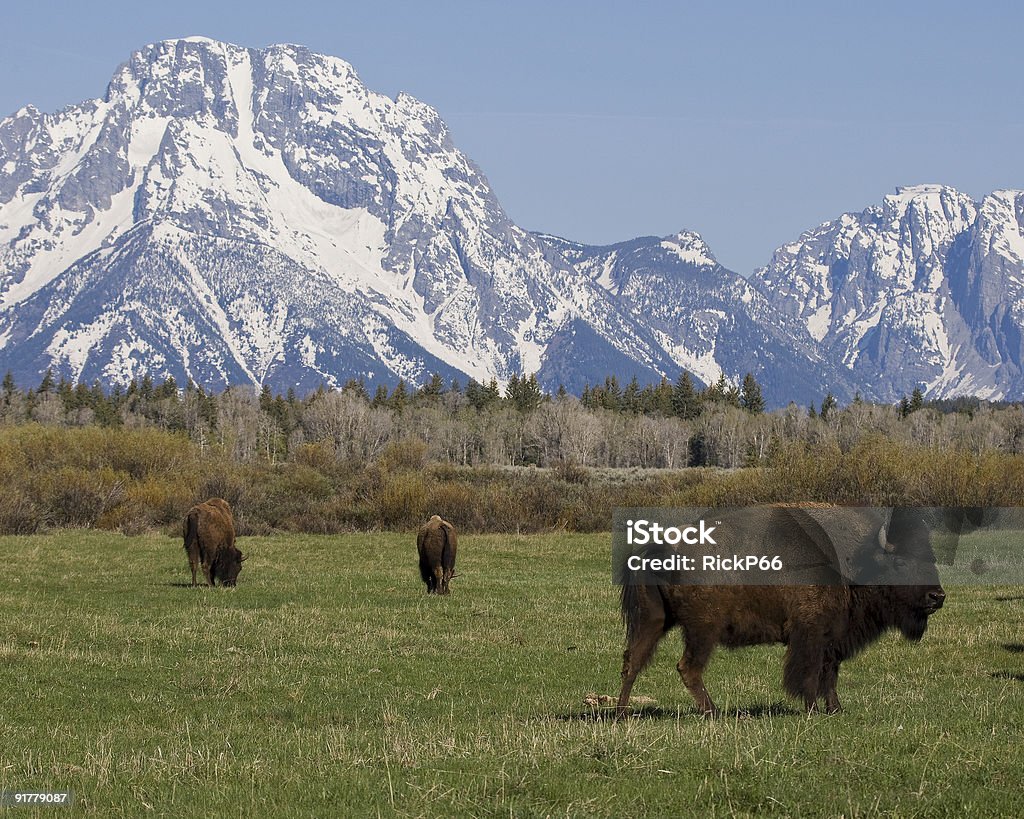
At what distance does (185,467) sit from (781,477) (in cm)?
3359

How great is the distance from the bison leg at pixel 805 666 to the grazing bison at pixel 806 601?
0.03 ft

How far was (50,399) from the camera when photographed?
607 ft

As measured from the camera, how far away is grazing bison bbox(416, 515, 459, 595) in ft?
103

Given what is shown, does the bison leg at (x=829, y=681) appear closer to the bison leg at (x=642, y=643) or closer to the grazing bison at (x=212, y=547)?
the bison leg at (x=642, y=643)

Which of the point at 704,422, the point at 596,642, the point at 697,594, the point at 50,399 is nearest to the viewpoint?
the point at 697,594

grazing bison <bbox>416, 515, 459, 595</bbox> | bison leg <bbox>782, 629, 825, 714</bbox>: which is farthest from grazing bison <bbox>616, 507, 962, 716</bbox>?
grazing bison <bbox>416, 515, 459, 595</bbox>

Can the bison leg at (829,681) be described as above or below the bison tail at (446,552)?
below

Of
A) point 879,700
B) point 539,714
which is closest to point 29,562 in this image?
point 539,714

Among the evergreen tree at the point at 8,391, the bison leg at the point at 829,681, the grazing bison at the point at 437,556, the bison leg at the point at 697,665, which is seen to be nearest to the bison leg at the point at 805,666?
the bison leg at the point at 829,681

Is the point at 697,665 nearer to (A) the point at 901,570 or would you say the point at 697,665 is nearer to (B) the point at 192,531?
(A) the point at 901,570

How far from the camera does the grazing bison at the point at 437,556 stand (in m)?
31.3

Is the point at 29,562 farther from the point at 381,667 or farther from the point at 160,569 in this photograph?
the point at 381,667

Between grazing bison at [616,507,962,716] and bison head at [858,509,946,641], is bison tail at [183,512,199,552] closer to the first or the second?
grazing bison at [616,507,962,716]

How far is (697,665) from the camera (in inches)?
514
